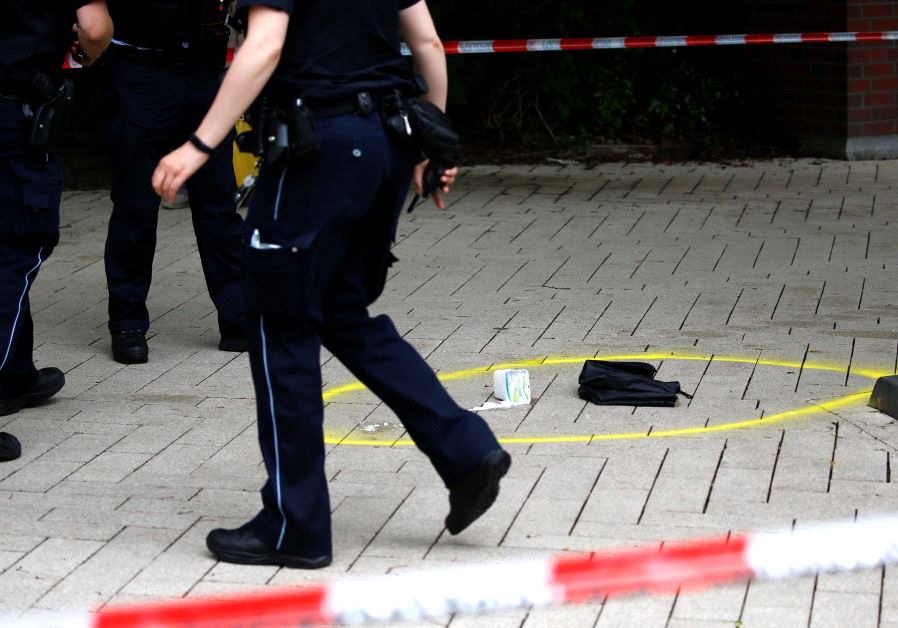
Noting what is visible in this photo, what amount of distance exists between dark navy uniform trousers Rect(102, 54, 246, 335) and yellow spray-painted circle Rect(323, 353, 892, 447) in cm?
104

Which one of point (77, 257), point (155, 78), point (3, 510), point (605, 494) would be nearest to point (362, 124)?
point (605, 494)

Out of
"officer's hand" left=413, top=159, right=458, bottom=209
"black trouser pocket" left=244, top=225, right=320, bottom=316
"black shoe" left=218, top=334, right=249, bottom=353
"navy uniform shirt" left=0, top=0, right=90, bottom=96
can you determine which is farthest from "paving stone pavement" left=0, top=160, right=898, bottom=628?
"navy uniform shirt" left=0, top=0, right=90, bottom=96

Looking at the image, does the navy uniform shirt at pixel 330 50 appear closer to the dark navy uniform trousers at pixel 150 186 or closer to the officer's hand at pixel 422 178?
the officer's hand at pixel 422 178

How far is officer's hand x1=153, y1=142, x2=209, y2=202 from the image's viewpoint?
3898 mm

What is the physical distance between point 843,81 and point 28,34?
7848 millimetres

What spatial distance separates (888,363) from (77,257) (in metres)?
4.92

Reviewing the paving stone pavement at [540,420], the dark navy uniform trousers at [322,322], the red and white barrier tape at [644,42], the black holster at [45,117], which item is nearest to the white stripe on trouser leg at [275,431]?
the dark navy uniform trousers at [322,322]

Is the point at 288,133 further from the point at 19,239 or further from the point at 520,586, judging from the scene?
the point at 19,239

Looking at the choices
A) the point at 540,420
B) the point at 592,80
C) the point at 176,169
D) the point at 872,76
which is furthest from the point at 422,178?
the point at 592,80

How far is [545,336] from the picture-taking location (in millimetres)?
6754

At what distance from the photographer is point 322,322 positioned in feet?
13.4

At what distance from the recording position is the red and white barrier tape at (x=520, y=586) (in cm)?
272

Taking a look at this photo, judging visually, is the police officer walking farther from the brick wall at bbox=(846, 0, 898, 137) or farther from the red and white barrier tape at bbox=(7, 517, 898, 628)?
the brick wall at bbox=(846, 0, 898, 137)

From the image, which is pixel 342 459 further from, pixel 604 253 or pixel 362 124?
pixel 604 253
